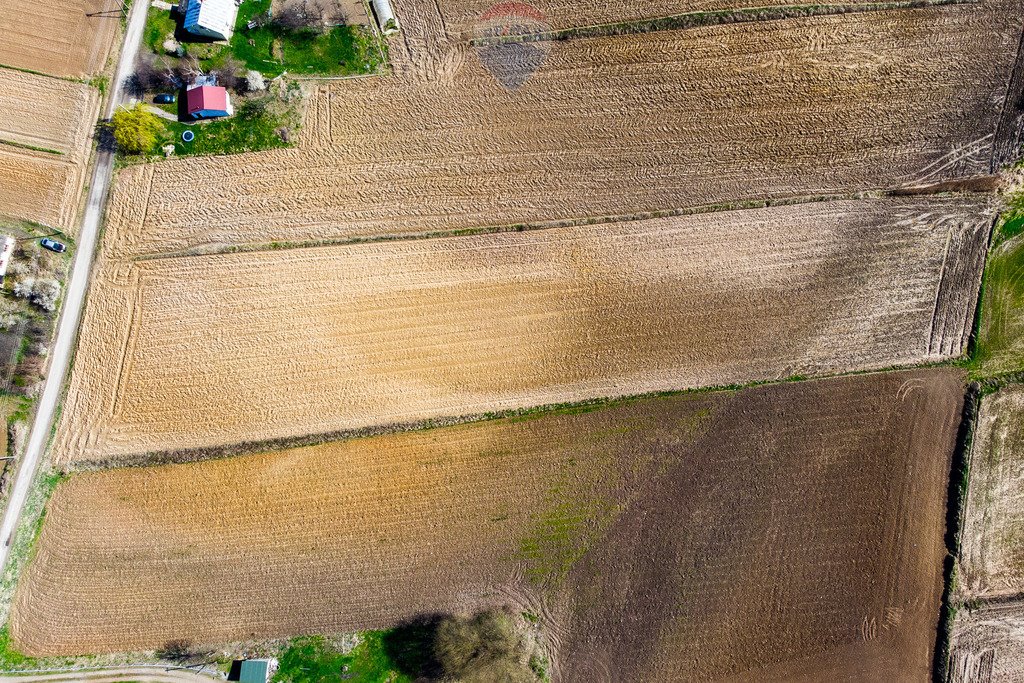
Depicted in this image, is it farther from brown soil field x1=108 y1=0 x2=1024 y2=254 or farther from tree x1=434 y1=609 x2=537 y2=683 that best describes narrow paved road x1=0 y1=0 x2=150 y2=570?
tree x1=434 y1=609 x2=537 y2=683

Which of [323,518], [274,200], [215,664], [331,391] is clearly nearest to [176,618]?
[215,664]

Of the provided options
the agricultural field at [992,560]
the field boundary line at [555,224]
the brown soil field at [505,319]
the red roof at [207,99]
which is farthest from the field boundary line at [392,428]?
the red roof at [207,99]

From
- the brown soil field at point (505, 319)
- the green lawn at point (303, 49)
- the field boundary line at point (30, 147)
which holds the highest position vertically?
the green lawn at point (303, 49)

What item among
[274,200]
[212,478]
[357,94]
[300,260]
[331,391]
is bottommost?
[212,478]

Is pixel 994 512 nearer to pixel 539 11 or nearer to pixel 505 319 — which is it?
pixel 505 319

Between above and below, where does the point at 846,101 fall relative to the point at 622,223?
above

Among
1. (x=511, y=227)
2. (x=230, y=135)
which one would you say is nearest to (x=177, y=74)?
(x=230, y=135)

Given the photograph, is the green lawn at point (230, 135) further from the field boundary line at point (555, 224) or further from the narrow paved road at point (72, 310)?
the field boundary line at point (555, 224)

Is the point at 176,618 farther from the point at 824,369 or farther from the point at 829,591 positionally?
the point at 824,369
